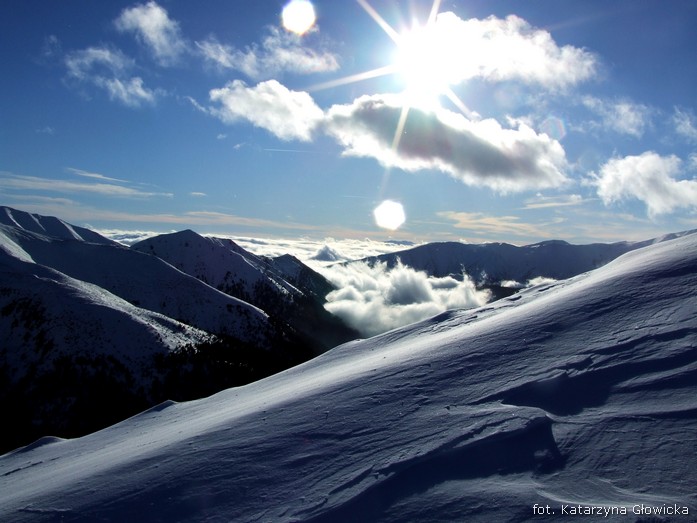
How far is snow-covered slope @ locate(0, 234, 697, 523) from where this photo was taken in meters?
Answer: 5.68

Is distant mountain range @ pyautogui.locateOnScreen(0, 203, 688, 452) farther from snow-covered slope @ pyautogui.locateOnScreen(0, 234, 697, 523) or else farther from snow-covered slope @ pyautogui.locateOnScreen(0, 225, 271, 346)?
snow-covered slope @ pyautogui.locateOnScreen(0, 234, 697, 523)

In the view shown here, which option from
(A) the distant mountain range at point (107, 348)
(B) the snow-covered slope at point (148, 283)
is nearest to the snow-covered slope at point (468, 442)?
(A) the distant mountain range at point (107, 348)

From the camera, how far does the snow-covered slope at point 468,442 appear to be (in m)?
5.68

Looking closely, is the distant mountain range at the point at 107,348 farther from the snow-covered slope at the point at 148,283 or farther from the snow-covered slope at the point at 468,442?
the snow-covered slope at the point at 468,442

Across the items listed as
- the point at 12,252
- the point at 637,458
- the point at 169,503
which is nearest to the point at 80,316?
the point at 12,252

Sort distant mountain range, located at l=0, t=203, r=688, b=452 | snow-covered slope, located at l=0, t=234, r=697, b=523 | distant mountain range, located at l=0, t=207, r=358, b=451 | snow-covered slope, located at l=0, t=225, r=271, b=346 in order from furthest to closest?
→ snow-covered slope, located at l=0, t=225, r=271, b=346 < distant mountain range, located at l=0, t=207, r=358, b=451 < distant mountain range, located at l=0, t=203, r=688, b=452 < snow-covered slope, located at l=0, t=234, r=697, b=523

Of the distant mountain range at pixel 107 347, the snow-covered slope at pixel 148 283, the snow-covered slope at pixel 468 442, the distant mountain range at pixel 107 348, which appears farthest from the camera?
the snow-covered slope at pixel 148 283

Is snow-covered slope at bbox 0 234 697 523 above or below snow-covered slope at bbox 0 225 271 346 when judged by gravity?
below

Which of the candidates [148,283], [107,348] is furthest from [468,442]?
[148,283]

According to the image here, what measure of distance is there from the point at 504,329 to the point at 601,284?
3705mm

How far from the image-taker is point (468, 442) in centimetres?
701

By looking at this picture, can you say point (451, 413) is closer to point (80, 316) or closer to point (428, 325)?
point (428, 325)

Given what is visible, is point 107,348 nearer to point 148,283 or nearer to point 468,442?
point 148,283

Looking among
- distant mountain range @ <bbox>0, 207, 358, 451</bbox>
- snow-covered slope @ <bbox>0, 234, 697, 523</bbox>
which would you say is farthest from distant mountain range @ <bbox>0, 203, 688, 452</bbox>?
snow-covered slope @ <bbox>0, 234, 697, 523</bbox>
